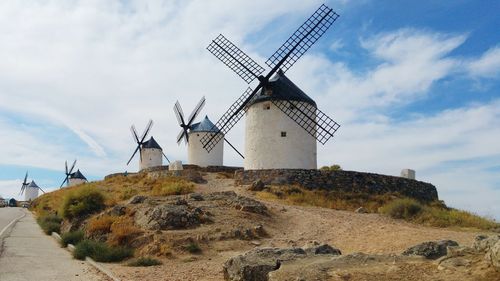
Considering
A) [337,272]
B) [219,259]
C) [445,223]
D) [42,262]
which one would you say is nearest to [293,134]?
[445,223]

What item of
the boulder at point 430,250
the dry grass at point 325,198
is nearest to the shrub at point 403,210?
the dry grass at point 325,198

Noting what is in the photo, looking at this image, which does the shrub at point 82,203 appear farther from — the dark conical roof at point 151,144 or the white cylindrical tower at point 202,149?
the dark conical roof at point 151,144

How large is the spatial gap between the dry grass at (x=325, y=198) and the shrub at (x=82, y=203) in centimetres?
731

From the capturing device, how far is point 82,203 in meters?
21.2

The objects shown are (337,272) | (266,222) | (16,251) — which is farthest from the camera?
(266,222)

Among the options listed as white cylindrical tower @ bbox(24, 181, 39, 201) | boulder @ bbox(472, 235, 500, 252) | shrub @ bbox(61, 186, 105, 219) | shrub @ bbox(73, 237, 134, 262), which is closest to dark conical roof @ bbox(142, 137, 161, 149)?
shrub @ bbox(61, 186, 105, 219)

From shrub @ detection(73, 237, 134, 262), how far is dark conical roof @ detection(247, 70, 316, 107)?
14.2 m

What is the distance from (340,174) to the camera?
2308 centimetres

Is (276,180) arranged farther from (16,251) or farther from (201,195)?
(16,251)

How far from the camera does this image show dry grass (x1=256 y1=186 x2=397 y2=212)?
21.1 metres

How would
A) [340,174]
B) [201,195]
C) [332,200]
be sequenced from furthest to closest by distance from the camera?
[340,174] < [332,200] < [201,195]

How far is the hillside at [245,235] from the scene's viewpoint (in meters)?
7.10

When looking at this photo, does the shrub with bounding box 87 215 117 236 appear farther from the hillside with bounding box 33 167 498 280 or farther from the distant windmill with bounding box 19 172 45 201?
the distant windmill with bounding box 19 172 45 201

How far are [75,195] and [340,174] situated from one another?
41.3 ft
